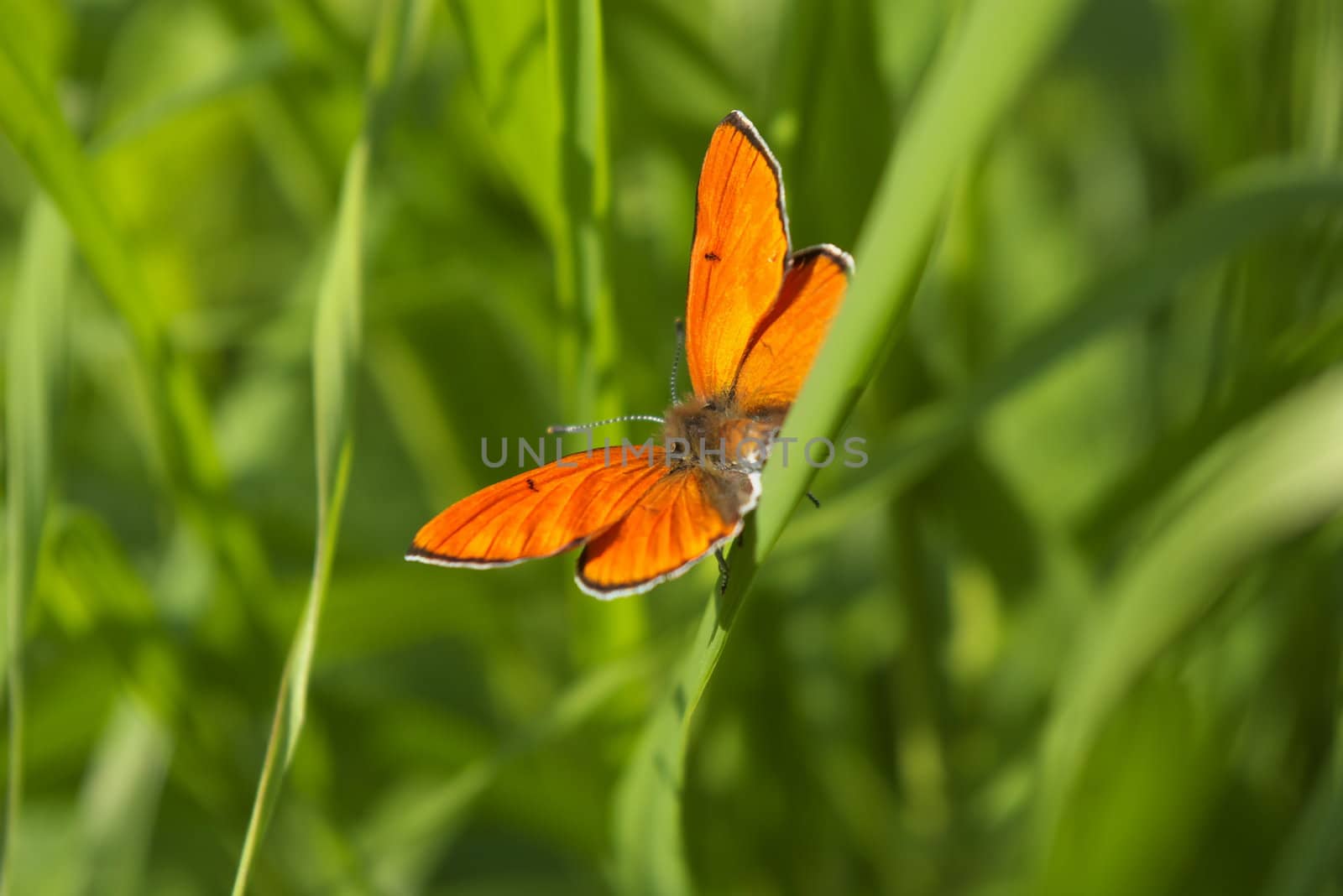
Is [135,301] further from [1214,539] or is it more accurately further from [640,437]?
[1214,539]

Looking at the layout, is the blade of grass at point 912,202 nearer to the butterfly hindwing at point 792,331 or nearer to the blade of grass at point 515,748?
the butterfly hindwing at point 792,331

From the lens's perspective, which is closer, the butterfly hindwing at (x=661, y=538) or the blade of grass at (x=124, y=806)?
the butterfly hindwing at (x=661, y=538)

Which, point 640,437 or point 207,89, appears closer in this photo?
point 207,89

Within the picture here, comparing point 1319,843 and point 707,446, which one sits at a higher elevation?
point 707,446

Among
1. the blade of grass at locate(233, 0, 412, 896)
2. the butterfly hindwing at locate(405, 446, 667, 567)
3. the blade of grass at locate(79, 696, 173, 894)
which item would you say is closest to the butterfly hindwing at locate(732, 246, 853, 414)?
the butterfly hindwing at locate(405, 446, 667, 567)

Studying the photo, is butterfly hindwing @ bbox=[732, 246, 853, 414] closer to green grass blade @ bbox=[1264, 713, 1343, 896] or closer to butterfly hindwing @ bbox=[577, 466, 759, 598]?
butterfly hindwing @ bbox=[577, 466, 759, 598]

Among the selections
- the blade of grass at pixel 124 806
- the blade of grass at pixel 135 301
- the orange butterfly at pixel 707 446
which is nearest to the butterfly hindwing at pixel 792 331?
the orange butterfly at pixel 707 446

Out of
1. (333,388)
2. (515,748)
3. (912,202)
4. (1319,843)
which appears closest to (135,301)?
(333,388)
